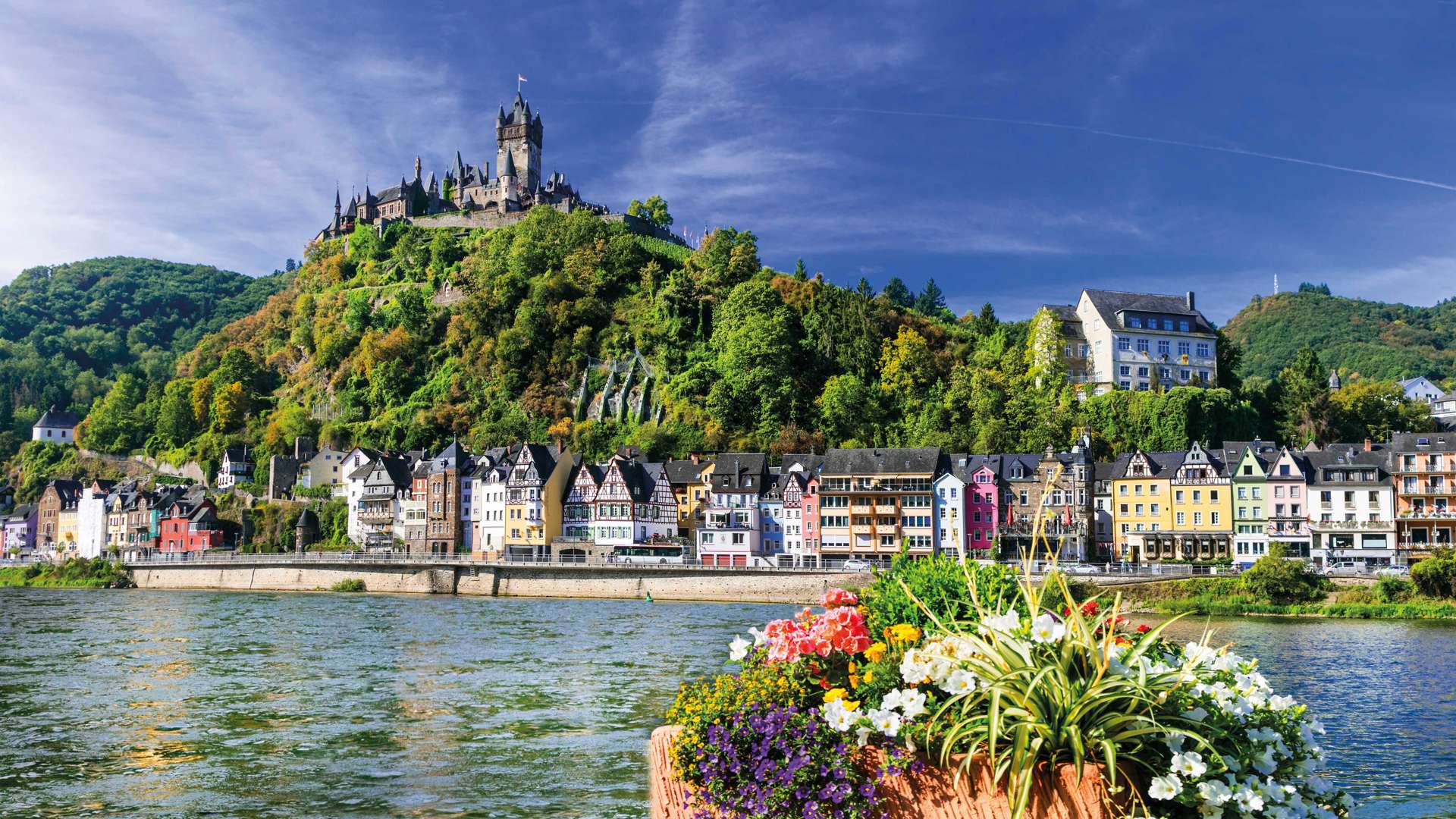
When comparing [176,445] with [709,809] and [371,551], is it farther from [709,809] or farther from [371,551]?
[709,809]

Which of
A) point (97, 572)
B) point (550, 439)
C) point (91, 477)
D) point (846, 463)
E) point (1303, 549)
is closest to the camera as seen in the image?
point (1303, 549)

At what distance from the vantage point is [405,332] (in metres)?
128

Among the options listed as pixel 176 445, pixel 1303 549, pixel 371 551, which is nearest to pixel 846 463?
pixel 1303 549

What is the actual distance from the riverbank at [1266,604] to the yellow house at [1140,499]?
1284 centimetres

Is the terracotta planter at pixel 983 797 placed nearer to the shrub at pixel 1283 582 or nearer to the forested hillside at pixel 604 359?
the shrub at pixel 1283 582

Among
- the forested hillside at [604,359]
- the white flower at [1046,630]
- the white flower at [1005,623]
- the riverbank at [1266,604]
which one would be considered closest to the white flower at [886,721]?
the white flower at [1005,623]

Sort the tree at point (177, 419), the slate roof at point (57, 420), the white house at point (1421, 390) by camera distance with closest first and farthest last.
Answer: the white house at point (1421, 390), the tree at point (177, 419), the slate roof at point (57, 420)

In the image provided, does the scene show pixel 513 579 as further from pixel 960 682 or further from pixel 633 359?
pixel 960 682

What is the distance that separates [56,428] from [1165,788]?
15964 centimetres

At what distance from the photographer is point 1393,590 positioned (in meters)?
59.8

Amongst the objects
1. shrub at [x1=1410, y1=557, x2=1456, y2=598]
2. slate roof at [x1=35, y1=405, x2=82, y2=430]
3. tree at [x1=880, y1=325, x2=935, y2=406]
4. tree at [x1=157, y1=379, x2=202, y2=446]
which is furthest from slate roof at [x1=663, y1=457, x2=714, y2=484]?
slate roof at [x1=35, y1=405, x2=82, y2=430]

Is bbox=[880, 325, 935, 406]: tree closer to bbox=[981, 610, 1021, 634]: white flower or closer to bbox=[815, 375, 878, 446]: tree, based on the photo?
bbox=[815, 375, 878, 446]: tree

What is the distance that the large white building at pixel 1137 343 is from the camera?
311 ft

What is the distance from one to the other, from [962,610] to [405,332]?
12432 centimetres
